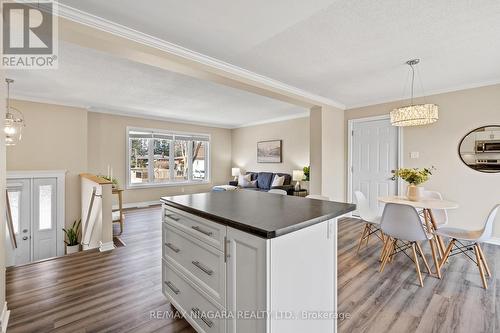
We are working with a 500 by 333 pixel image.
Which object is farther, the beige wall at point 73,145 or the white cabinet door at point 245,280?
the beige wall at point 73,145

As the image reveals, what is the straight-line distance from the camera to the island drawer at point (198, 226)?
4.58 feet

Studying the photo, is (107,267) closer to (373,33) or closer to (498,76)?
(373,33)

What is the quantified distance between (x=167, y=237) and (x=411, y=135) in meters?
4.55

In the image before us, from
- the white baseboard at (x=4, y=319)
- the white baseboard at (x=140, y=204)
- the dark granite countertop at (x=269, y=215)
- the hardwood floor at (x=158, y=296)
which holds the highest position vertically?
the dark granite countertop at (x=269, y=215)

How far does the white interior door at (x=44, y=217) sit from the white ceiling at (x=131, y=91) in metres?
1.75

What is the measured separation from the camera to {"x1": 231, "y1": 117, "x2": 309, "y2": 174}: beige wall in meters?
6.52

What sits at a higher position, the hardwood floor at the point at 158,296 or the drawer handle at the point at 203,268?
the drawer handle at the point at 203,268

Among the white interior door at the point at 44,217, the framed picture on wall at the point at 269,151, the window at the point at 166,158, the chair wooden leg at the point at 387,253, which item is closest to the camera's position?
the chair wooden leg at the point at 387,253

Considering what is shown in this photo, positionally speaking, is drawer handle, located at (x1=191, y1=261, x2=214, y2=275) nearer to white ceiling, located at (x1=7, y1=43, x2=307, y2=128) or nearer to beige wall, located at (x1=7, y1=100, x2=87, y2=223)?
white ceiling, located at (x1=7, y1=43, x2=307, y2=128)

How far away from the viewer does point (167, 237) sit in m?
1.96

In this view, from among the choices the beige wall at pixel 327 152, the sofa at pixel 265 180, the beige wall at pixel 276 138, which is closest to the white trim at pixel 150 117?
the beige wall at pixel 276 138

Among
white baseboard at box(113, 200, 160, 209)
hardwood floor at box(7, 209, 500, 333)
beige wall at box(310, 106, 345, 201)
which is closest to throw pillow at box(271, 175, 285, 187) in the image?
beige wall at box(310, 106, 345, 201)

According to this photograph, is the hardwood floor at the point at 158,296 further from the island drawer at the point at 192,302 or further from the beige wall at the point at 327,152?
the beige wall at the point at 327,152

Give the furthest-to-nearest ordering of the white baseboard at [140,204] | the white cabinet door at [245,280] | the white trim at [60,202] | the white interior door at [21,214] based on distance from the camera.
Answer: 1. the white baseboard at [140,204]
2. the white trim at [60,202]
3. the white interior door at [21,214]
4. the white cabinet door at [245,280]
